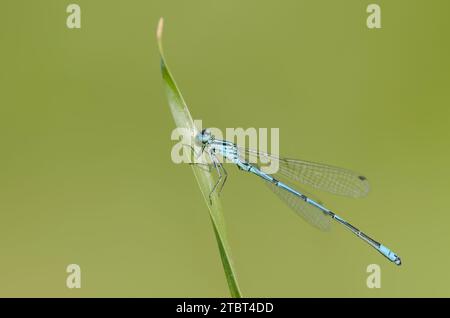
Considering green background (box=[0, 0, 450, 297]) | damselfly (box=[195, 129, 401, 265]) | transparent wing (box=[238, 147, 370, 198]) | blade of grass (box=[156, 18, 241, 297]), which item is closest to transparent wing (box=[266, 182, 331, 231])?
damselfly (box=[195, 129, 401, 265])

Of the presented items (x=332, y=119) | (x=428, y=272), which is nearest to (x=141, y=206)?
(x=332, y=119)

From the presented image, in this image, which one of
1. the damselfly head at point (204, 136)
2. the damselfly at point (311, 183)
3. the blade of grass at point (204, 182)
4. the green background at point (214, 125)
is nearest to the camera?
the blade of grass at point (204, 182)

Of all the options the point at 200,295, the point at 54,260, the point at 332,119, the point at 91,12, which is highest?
the point at 91,12

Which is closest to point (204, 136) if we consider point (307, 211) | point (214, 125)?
point (307, 211)

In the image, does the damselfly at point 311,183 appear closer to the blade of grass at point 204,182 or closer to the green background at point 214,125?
the green background at point 214,125

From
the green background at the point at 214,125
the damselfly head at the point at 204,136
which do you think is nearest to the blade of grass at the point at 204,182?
the damselfly head at the point at 204,136

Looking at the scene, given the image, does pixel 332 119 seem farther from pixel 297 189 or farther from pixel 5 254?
pixel 5 254
